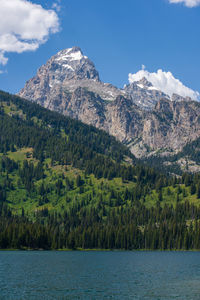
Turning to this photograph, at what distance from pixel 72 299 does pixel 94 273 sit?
45.4 m

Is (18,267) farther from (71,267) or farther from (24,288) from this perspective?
(24,288)

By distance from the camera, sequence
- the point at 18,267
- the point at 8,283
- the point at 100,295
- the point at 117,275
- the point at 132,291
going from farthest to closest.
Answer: the point at 18,267
the point at 117,275
the point at 8,283
the point at 132,291
the point at 100,295

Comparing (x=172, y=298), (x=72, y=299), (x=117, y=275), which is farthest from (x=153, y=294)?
(x=117, y=275)

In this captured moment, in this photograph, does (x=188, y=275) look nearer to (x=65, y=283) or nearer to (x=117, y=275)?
(x=117, y=275)

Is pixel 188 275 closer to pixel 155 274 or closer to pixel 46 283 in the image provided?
pixel 155 274

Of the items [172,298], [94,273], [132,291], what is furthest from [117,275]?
[172,298]

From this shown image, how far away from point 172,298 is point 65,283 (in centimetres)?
3049

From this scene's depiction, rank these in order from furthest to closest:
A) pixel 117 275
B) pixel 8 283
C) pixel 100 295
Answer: pixel 117 275
pixel 8 283
pixel 100 295

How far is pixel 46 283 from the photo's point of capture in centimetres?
10125

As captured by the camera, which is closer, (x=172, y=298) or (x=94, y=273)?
(x=172, y=298)

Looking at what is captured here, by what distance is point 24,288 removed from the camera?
92812mm

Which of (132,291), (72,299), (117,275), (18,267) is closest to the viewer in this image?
(72,299)

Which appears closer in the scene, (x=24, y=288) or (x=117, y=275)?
(x=24, y=288)

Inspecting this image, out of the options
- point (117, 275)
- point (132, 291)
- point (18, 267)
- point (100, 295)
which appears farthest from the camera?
point (18, 267)
